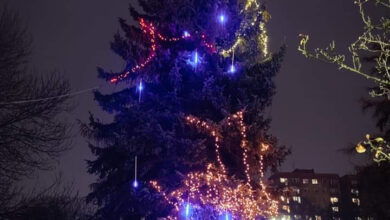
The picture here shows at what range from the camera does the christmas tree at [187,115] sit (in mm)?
11391

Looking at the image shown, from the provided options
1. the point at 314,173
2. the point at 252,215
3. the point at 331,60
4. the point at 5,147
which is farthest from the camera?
the point at 314,173

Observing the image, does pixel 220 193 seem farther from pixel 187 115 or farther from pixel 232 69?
pixel 232 69

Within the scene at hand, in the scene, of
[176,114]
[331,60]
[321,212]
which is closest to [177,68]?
[176,114]

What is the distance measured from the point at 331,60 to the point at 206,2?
849 centimetres

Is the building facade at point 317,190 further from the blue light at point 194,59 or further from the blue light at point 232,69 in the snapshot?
the blue light at point 194,59

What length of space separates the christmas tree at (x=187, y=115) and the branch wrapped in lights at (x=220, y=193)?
3 centimetres

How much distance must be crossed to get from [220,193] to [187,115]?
2.49 metres

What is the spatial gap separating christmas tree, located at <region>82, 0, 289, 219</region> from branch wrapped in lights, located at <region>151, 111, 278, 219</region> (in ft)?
0.10

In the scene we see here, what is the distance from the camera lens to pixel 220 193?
11.1 meters

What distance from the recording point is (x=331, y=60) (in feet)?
19.4

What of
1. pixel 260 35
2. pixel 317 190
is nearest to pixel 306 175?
pixel 317 190

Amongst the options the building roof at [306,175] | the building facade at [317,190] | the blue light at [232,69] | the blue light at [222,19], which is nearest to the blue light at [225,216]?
the blue light at [232,69]

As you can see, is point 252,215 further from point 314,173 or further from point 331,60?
point 314,173

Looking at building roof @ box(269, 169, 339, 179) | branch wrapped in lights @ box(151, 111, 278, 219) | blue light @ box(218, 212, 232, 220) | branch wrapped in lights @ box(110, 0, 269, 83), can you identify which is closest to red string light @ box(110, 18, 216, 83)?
branch wrapped in lights @ box(110, 0, 269, 83)
